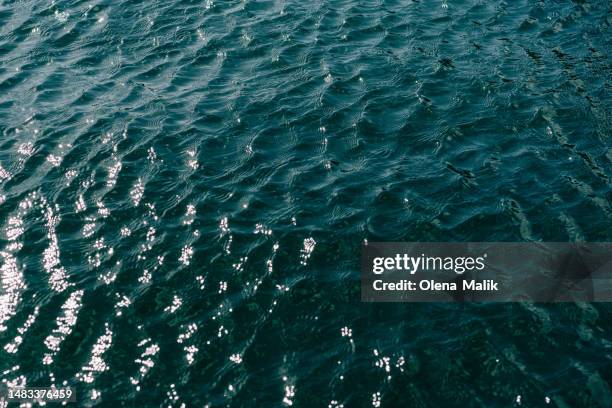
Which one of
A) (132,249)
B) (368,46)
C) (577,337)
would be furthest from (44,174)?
(577,337)

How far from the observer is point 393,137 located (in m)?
26.9

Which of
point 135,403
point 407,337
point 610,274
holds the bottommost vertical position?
point 610,274

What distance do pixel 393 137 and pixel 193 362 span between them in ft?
44.5

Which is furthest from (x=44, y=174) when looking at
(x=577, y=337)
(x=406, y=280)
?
(x=577, y=337)

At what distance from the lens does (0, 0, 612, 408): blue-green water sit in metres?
18.2

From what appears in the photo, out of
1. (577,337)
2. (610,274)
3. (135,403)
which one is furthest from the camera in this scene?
(610,274)

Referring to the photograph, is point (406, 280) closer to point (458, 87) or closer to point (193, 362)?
point (193, 362)

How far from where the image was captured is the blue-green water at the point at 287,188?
59.8ft

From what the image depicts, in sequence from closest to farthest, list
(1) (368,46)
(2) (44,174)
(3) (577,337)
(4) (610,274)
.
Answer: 1. (3) (577,337)
2. (4) (610,274)
3. (2) (44,174)
4. (1) (368,46)

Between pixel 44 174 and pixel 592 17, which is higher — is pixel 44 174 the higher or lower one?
the higher one

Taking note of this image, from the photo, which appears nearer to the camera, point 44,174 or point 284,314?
point 284,314

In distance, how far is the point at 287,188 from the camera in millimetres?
24547

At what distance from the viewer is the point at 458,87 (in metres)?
29.9

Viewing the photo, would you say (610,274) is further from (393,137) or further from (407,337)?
(393,137)
